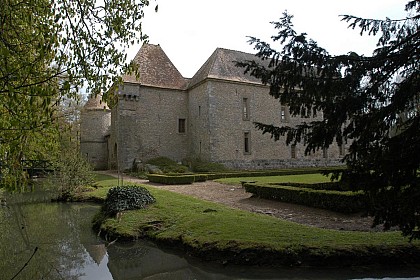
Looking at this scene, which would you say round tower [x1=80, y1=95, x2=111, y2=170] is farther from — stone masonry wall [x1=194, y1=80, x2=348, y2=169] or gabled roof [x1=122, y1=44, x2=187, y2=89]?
stone masonry wall [x1=194, y1=80, x2=348, y2=169]

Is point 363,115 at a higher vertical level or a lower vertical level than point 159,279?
higher

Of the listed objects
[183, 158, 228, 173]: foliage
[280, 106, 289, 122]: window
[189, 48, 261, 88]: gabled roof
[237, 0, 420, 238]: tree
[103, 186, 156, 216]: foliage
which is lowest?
[103, 186, 156, 216]: foliage

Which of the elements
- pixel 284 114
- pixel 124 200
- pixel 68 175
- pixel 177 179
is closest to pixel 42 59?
pixel 124 200

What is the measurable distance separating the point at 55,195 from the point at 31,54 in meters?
11.5

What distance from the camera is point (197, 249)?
6012 mm

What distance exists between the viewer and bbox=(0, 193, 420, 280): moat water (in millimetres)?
4953

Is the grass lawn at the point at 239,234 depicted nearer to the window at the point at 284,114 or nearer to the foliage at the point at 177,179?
the foliage at the point at 177,179

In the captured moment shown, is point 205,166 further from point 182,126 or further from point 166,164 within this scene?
point 182,126

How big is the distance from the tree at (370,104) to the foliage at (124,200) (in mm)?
5686

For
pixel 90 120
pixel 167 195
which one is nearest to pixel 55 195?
pixel 167 195

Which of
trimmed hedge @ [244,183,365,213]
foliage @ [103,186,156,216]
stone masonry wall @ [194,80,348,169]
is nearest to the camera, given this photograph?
trimmed hedge @ [244,183,365,213]

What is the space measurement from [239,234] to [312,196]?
390cm

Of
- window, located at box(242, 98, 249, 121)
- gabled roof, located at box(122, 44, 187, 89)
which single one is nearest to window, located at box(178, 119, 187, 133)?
gabled roof, located at box(122, 44, 187, 89)

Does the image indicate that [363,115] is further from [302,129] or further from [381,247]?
[381,247]
